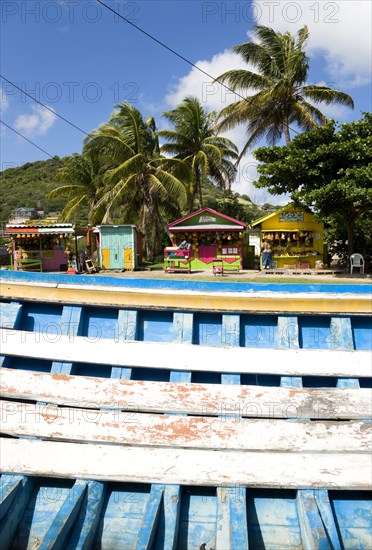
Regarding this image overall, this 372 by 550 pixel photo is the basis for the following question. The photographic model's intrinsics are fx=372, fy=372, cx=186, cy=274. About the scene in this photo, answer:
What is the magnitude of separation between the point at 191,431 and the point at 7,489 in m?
1.37

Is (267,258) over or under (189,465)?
over

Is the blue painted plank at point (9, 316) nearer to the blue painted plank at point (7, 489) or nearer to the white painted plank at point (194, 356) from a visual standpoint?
the white painted plank at point (194, 356)

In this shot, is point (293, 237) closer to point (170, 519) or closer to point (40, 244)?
point (40, 244)

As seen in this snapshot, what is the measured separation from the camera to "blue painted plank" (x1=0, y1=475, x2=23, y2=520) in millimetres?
2557

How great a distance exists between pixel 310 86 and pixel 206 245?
11213 mm

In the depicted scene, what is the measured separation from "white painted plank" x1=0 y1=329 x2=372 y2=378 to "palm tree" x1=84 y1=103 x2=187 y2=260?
17.9 meters

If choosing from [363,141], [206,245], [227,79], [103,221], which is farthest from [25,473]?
[227,79]

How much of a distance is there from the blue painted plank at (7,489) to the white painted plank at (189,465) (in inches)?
2.4

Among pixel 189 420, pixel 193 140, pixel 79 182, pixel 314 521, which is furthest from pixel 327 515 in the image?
pixel 79 182

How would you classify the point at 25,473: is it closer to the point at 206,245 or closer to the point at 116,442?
the point at 116,442

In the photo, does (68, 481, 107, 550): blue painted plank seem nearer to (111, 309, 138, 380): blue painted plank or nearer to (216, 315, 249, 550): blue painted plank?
(216, 315, 249, 550): blue painted plank

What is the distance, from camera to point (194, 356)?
3250 millimetres

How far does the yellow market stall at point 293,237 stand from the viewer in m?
17.3

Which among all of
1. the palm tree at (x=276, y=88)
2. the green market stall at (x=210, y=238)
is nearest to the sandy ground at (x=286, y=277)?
the green market stall at (x=210, y=238)
